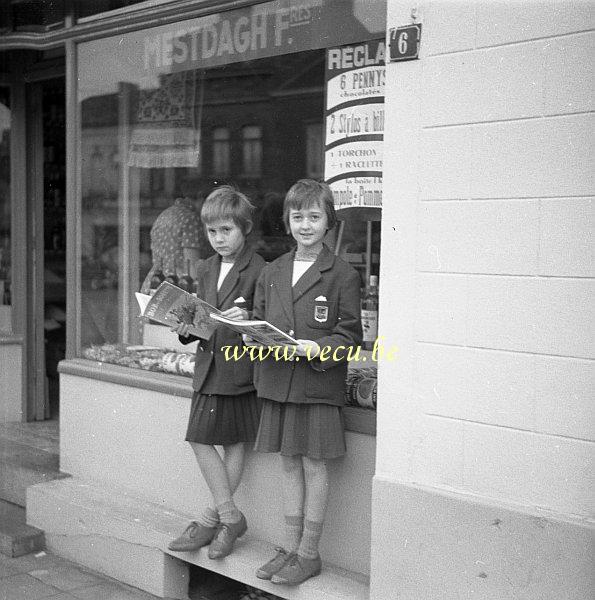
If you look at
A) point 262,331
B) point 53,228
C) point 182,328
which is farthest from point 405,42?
point 53,228

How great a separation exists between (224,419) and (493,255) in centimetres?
156

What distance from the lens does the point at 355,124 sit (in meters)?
4.31

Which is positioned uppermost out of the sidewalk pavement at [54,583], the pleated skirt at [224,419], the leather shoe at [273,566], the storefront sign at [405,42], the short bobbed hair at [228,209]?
the storefront sign at [405,42]

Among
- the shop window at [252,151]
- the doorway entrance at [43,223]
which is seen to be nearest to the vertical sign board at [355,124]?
the shop window at [252,151]

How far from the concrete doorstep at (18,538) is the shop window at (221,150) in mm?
2348

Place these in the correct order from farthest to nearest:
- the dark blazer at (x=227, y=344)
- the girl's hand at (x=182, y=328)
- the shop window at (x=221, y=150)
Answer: the shop window at (x=221, y=150) → the dark blazer at (x=227, y=344) → the girl's hand at (x=182, y=328)

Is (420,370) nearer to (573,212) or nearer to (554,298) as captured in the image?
(554,298)

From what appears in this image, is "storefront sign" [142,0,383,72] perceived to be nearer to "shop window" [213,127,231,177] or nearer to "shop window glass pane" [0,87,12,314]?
"shop window" [213,127,231,177]

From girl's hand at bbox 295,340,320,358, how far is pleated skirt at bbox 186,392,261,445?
65 centimetres

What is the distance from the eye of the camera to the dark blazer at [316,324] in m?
3.62

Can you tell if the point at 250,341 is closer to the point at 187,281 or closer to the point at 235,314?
the point at 235,314

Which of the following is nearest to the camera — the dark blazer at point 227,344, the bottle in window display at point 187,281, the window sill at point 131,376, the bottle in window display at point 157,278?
the dark blazer at point 227,344

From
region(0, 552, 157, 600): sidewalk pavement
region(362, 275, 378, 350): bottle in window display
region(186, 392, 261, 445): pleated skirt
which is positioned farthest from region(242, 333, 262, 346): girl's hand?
A: region(0, 552, 157, 600): sidewalk pavement

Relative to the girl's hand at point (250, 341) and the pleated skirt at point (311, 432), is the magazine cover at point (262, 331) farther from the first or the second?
the pleated skirt at point (311, 432)
